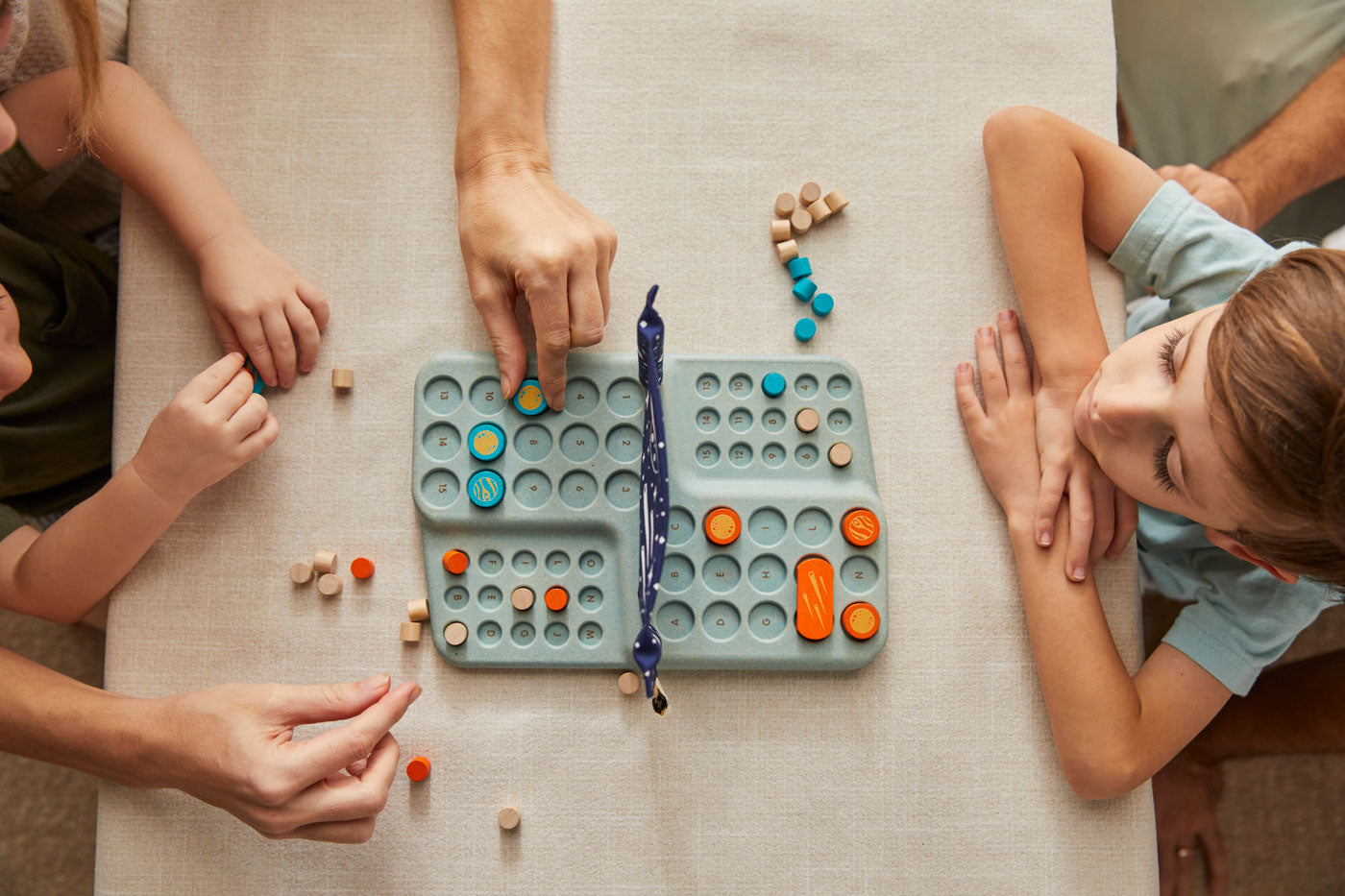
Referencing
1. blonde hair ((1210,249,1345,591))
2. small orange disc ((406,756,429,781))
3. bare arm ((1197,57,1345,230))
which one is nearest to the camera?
blonde hair ((1210,249,1345,591))

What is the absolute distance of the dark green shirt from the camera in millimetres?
721

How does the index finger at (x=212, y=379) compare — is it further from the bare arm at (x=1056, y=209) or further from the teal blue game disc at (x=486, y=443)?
the bare arm at (x=1056, y=209)

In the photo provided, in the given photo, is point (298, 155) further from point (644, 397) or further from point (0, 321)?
point (644, 397)

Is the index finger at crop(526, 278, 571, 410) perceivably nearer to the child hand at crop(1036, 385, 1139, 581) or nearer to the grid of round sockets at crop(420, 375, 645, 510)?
the grid of round sockets at crop(420, 375, 645, 510)

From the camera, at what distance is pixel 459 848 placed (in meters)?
0.62

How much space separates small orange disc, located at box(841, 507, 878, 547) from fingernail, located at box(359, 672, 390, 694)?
367 millimetres

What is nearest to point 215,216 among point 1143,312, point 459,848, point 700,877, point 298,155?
point 298,155

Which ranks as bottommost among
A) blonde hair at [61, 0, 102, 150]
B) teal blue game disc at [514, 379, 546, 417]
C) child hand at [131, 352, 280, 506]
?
teal blue game disc at [514, 379, 546, 417]

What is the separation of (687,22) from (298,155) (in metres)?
0.35

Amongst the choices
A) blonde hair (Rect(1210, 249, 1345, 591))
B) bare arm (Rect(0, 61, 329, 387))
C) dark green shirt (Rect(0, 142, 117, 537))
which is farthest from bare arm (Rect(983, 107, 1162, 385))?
dark green shirt (Rect(0, 142, 117, 537))

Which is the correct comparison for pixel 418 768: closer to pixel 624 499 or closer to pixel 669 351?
pixel 624 499

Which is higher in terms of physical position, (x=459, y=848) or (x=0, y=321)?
(x=0, y=321)

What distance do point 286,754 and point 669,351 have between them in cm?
41

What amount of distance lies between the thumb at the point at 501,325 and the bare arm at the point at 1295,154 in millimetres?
767
